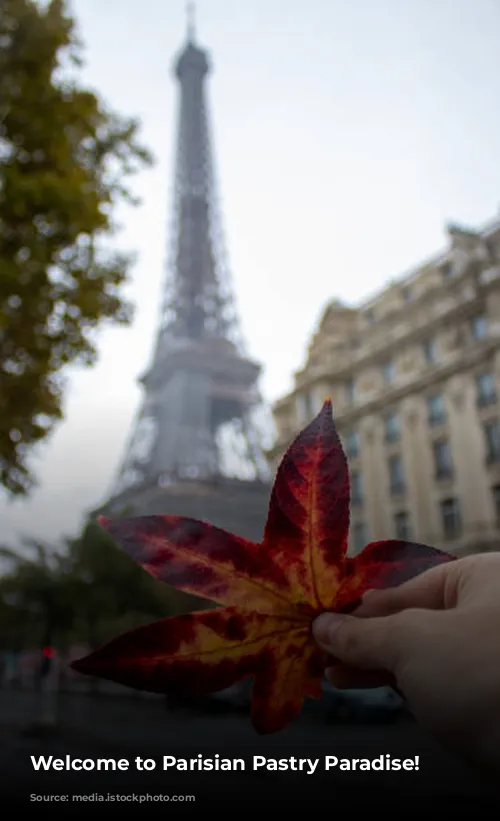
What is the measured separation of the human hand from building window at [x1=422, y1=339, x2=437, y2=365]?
2995 centimetres

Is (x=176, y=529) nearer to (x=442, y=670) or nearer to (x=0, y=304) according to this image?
(x=442, y=670)

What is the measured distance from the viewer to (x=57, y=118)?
280 inches

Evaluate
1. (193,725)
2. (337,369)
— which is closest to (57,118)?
(193,725)

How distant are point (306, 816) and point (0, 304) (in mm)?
5735

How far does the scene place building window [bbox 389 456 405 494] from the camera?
1160 inches

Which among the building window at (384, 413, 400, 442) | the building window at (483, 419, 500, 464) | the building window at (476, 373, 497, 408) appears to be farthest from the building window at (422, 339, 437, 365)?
the building window at (483, 419, 500, 464)

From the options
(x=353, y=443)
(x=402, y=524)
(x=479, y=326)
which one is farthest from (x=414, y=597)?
(x=353, y=443)

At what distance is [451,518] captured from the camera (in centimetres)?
2683

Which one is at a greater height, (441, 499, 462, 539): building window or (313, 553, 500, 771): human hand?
(441, 499, 462, 539): building window

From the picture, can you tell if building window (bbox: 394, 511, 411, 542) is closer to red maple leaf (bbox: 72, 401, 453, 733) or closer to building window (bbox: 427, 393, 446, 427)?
building window (bbox: 427, 393, 446, 427)

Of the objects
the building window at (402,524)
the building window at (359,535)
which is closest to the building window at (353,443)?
the building window at (359,535)

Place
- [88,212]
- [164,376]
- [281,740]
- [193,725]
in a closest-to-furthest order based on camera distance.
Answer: [88,212]
[281,740]
[193,725]
[164,376]

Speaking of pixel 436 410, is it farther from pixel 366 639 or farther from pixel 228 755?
pixel 366 639

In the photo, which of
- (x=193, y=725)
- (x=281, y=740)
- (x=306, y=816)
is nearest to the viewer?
(x=306, y=816)
